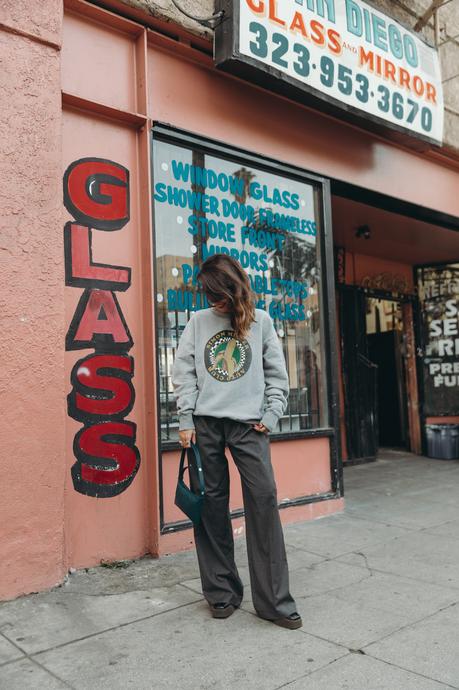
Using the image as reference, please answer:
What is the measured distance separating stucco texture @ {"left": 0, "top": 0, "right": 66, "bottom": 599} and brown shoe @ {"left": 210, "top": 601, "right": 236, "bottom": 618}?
105 centimetres

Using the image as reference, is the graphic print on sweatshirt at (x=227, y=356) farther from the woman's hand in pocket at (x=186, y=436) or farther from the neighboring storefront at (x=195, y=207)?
the neighboring storefront at (x=195, y=207)

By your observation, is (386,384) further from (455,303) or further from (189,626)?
(189,626)

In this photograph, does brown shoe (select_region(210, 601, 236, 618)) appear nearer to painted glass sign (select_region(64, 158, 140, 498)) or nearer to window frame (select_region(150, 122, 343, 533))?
painted glass sign (select_region(64, 158, 140, 498))

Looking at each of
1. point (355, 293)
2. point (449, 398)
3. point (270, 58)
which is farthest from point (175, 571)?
point (449, 398)

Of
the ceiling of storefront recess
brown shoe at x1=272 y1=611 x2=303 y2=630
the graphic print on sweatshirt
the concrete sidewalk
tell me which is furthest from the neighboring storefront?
brown shoe at x1=272 y1=611 x2=303 y2=630

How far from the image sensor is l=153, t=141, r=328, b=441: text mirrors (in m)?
4.98

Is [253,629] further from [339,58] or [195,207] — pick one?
[339,58]

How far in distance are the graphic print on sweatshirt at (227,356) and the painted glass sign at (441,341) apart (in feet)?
24.8

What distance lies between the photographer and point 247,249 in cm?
566

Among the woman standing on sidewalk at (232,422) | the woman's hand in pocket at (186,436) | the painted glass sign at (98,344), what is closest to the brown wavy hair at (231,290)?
the woman standing on sidewalk at (232,422)

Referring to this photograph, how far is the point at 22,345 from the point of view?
376 cm

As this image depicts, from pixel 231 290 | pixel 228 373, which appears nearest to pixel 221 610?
pixel 228 373

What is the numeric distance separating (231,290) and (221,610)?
1759 millimetres

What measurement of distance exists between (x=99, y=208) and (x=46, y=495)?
2.06 meters
